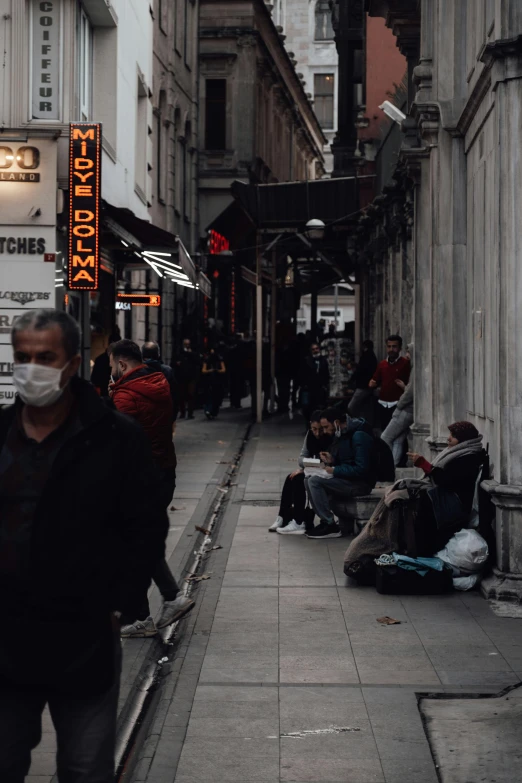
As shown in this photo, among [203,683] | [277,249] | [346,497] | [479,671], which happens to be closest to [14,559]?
[203,683]

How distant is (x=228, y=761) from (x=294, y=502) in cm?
714

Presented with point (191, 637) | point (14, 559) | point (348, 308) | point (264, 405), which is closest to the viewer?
point (14, 559)

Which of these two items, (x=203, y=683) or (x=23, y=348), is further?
(x=203, y=683)

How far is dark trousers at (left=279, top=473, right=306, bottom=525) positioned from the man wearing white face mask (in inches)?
353

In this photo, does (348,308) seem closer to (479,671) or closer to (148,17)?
(148,17)

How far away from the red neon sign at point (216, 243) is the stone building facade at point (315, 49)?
4801 cm

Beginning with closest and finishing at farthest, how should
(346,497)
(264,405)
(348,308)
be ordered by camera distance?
(346,497)
(264,405)
(348,308)

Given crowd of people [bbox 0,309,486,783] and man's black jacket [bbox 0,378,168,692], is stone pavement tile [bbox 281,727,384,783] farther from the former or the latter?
man's black jacket [bbox 0,378,168,692]

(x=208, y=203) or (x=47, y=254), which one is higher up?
(x=208, y=203)

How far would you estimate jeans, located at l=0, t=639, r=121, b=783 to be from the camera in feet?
11.8

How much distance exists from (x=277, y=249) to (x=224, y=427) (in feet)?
23.3

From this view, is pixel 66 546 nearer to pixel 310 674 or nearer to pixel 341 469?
pixel 310 674

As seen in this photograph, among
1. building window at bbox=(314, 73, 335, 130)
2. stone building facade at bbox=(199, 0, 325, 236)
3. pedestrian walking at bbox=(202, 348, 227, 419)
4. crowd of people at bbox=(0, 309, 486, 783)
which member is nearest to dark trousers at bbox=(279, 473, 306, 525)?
crowd of people at bbox=(0, 309, 486, 783)

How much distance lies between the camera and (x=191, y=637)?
8195mm
